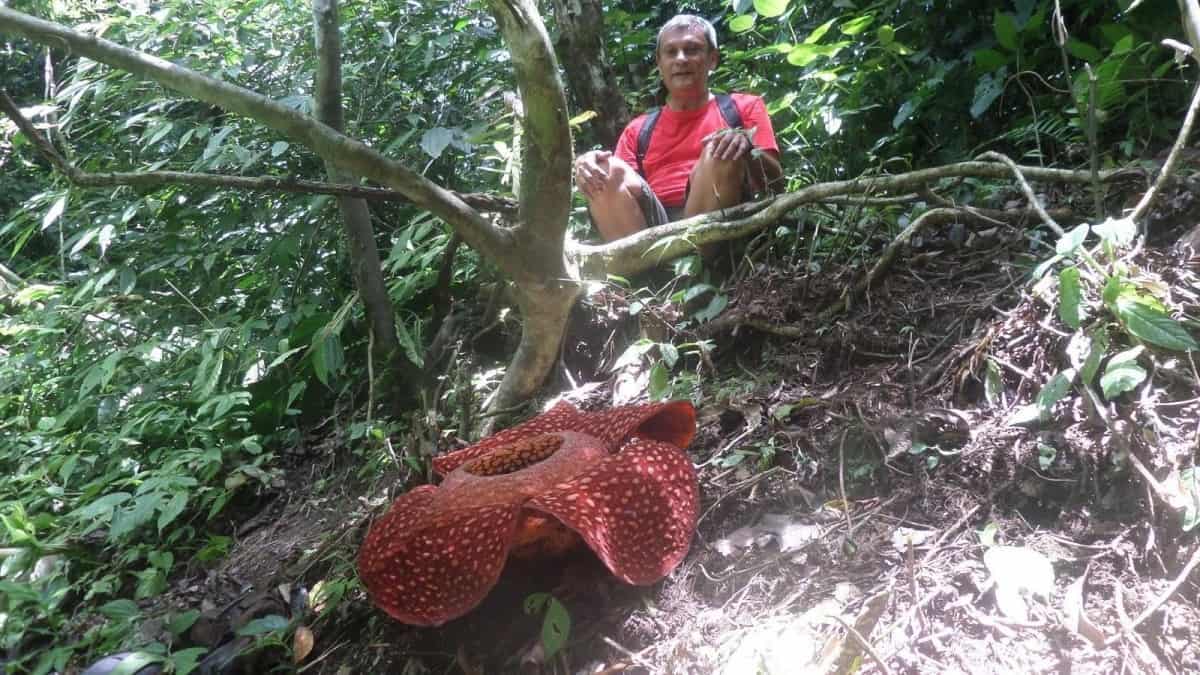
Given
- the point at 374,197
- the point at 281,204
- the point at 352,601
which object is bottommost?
the point at 352,601

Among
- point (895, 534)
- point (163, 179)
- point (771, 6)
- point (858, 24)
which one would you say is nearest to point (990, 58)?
point (858, 24)

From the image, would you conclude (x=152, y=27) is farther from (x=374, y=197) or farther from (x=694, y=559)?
(x=694, y=559)

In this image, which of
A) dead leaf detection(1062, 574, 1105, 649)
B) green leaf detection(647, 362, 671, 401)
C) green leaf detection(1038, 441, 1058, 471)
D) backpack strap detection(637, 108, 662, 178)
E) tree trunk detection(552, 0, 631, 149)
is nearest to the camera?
dead leaf detection(1062, 574, 1105, 649)

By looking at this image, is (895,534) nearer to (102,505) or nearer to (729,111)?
(102,505)

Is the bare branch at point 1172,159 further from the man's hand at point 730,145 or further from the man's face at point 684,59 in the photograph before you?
the man's face at point 684,59

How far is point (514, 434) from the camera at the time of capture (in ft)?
7.64

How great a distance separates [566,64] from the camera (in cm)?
414

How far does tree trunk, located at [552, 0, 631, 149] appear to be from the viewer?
4055 millimetres

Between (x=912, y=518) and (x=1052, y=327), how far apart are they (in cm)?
63

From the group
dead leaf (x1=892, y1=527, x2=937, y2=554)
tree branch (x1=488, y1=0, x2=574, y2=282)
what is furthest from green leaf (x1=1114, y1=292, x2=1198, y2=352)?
tree branch (x1=488, y1=0, x2=574, y2=282)

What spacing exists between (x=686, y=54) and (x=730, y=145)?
2.42 feet

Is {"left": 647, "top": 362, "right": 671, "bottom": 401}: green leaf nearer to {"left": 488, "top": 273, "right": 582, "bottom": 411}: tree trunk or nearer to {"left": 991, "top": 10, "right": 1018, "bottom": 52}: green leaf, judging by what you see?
{"left": 488, "top": 273, "right": 582, "bottom": 411}: tree trunk

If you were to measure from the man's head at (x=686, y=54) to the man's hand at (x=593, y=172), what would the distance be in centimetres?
63

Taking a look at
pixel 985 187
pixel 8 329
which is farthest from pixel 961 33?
pixel 8 329
